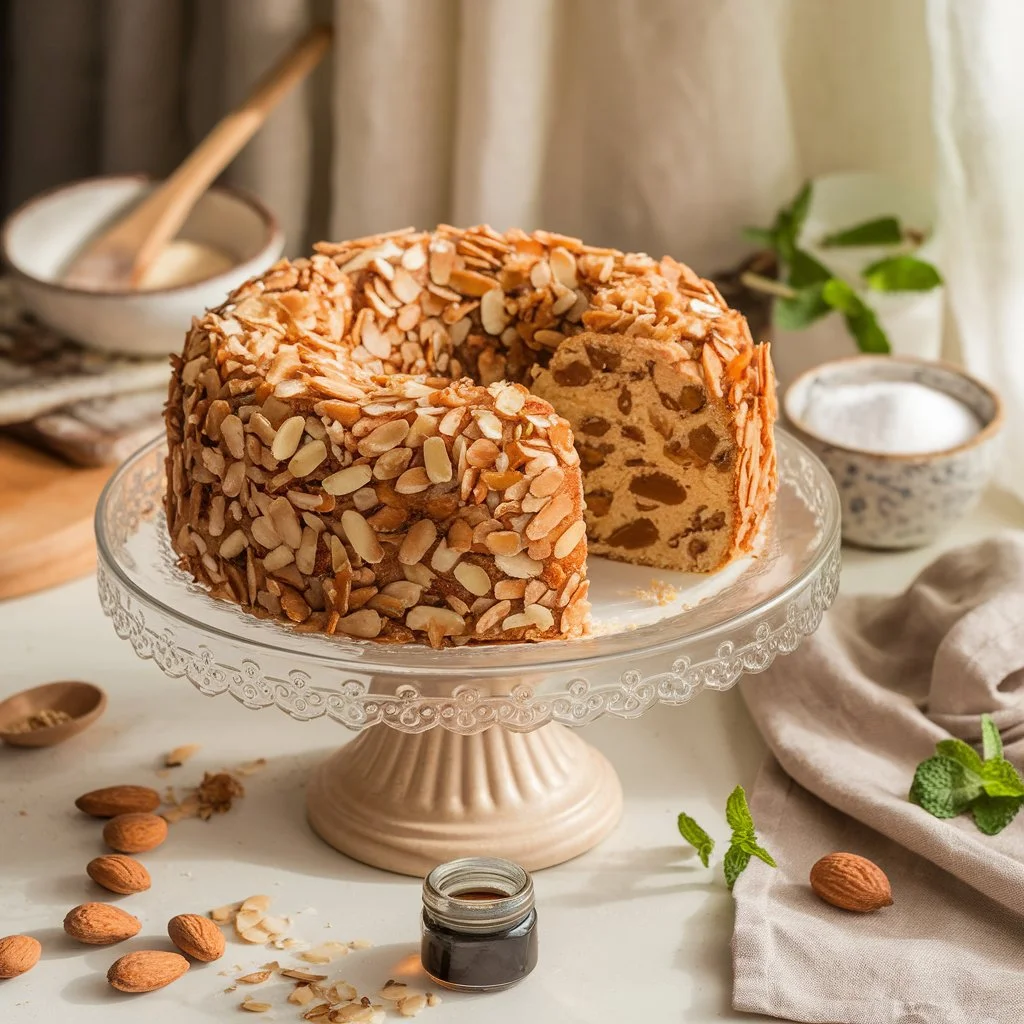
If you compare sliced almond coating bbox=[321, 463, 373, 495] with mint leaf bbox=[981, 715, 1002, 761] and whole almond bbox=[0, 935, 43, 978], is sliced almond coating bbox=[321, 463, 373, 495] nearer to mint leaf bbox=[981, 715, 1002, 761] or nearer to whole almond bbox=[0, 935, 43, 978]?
whole almond bbox=[0, 935, 43, 978]

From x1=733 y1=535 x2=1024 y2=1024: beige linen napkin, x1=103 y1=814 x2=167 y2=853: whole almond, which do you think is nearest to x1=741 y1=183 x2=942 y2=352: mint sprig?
x1=733 y1=535 x2=1024 y2=1024: beige linen napkin

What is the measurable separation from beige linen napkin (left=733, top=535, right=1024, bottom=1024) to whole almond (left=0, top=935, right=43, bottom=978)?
523 millimetres

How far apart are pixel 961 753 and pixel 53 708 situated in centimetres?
85

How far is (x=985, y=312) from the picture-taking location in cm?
199

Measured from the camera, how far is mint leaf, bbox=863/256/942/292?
1.97 metres

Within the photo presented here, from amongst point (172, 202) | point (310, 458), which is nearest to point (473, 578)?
point (310, 458)

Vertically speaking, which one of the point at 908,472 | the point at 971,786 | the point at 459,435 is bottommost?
the point at 971,786

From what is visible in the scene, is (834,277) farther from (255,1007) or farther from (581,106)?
(255,1007)

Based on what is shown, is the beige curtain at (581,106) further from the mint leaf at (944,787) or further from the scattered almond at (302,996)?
the scattered almond at (302,996)

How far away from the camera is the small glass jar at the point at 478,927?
1.20 metres

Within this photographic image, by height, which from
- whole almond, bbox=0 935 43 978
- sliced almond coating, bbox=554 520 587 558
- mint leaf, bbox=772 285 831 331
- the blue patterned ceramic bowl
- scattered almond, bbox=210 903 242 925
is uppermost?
sliced almond coating, bbox=554 520 587 558

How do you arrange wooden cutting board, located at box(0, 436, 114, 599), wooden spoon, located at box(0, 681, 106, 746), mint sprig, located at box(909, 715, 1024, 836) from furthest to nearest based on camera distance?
wooden cutting board, located at box(0, 436, 114, 599) < wooden spoon, located at box(0, 681, 106, 746) < mint sprig, located at box(909, 715, 1024, 836)

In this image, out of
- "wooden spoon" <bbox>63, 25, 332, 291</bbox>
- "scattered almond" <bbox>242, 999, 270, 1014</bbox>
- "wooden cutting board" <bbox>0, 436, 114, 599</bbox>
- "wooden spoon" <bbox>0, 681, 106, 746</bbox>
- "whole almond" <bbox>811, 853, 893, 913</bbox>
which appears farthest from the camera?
"wooden spoon" <bbox>63, 25, 332, 291</bbox>

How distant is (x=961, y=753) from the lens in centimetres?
143
